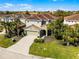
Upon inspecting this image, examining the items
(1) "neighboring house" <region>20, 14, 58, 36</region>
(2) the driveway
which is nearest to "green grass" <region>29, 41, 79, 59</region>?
(2) the driveway

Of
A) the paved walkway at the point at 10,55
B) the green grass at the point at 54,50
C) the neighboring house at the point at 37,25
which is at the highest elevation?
the neighboring house at the point at 37,25

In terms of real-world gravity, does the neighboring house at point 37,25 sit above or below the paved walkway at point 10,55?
above

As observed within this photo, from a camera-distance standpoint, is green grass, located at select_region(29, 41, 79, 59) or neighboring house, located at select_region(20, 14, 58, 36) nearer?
green grass, located at select_region(29, 41, 79, 59)

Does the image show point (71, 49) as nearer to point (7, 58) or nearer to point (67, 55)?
point (67, 55)

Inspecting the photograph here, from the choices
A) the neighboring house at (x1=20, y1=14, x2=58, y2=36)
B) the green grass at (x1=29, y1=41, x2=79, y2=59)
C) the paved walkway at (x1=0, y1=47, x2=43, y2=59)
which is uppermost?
the neighboring house at (x1=20, y1=14, x2=58, y2=36)

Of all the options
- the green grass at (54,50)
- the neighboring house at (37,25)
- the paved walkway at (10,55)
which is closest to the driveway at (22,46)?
the green grass at (54,50)

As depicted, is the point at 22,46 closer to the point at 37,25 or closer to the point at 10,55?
the point at 10,55

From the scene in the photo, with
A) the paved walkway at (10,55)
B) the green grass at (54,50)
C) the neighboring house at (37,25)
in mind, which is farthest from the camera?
the neighboring house at (37,25)

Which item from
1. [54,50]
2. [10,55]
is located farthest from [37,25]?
[10,55]

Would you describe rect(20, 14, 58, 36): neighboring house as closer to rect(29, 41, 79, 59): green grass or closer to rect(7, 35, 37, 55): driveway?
rect(7, 35, 37, 55): driveway

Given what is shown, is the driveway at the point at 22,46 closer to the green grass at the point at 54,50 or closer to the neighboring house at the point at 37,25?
the green grass at the point at 54,50
